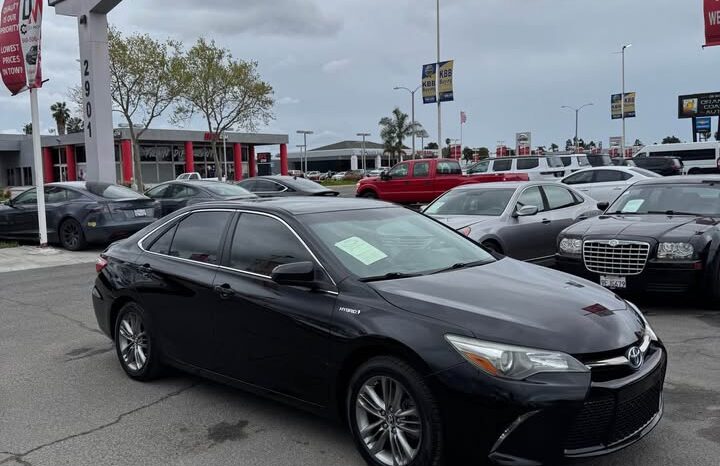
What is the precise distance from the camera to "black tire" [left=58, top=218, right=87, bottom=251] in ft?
45.2

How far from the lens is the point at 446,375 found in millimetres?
3277

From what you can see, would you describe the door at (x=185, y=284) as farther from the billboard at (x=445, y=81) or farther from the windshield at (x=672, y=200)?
the billboard at (x=445, y=81)

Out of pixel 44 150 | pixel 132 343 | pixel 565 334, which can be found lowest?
pixel 132 343

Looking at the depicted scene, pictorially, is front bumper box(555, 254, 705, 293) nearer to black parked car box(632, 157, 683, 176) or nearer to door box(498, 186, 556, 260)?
door box(498, 186, 556, 260)

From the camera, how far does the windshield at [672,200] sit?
27.3 feet

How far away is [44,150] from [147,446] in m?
69.3

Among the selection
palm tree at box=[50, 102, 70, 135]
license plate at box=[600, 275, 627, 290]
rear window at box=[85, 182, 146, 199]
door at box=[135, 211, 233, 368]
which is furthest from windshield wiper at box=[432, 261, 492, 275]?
palm tree at box=[50, 102, 70, 135]

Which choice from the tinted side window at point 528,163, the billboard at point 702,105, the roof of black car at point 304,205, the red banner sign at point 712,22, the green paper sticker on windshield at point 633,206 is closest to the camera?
the roof of black car at point 304,205

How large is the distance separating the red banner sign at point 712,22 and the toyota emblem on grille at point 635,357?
1639cm

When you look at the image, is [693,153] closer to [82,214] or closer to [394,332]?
[82,214]

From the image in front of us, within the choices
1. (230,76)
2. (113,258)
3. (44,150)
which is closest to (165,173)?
(44,150)

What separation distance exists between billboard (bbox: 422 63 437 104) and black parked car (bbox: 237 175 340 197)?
2010cm

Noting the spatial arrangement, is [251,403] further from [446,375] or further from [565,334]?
[565,334]

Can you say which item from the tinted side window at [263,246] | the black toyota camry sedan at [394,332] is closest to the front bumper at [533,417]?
the black toyota camry sedan at [394,332]
